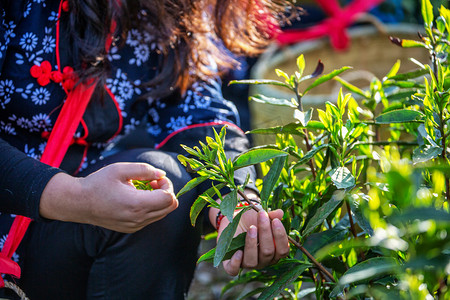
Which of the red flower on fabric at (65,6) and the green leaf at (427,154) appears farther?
the red flower on fabric at (65,6)

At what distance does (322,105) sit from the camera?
56.1 inches

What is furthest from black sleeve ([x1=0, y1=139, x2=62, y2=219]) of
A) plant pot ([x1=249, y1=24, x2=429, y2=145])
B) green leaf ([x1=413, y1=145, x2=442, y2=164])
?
plant pot ([x1=249, y1=24, x2=429, y2=145])

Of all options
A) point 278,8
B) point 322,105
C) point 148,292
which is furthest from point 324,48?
point 148,292

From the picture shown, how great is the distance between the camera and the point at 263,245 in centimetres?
64

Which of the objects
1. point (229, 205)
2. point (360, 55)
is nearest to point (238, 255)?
point (229, 205)

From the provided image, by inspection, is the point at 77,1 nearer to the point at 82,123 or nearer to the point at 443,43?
the point at 82,123

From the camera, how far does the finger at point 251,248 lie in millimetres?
636

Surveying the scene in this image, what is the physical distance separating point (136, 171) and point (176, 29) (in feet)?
1.28

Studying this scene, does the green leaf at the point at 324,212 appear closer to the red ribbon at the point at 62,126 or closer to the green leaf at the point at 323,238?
the green leaf at the point at 323,238

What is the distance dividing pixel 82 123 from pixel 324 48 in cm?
151

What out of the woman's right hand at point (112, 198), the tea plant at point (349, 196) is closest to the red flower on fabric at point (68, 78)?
the woman's right hand at point (112, 198)

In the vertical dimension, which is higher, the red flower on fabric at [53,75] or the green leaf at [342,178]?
the red flower on fabric at [53,75]

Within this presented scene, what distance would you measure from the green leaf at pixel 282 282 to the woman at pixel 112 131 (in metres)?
0.04

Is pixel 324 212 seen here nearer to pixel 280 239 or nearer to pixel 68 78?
pixel 280 239
